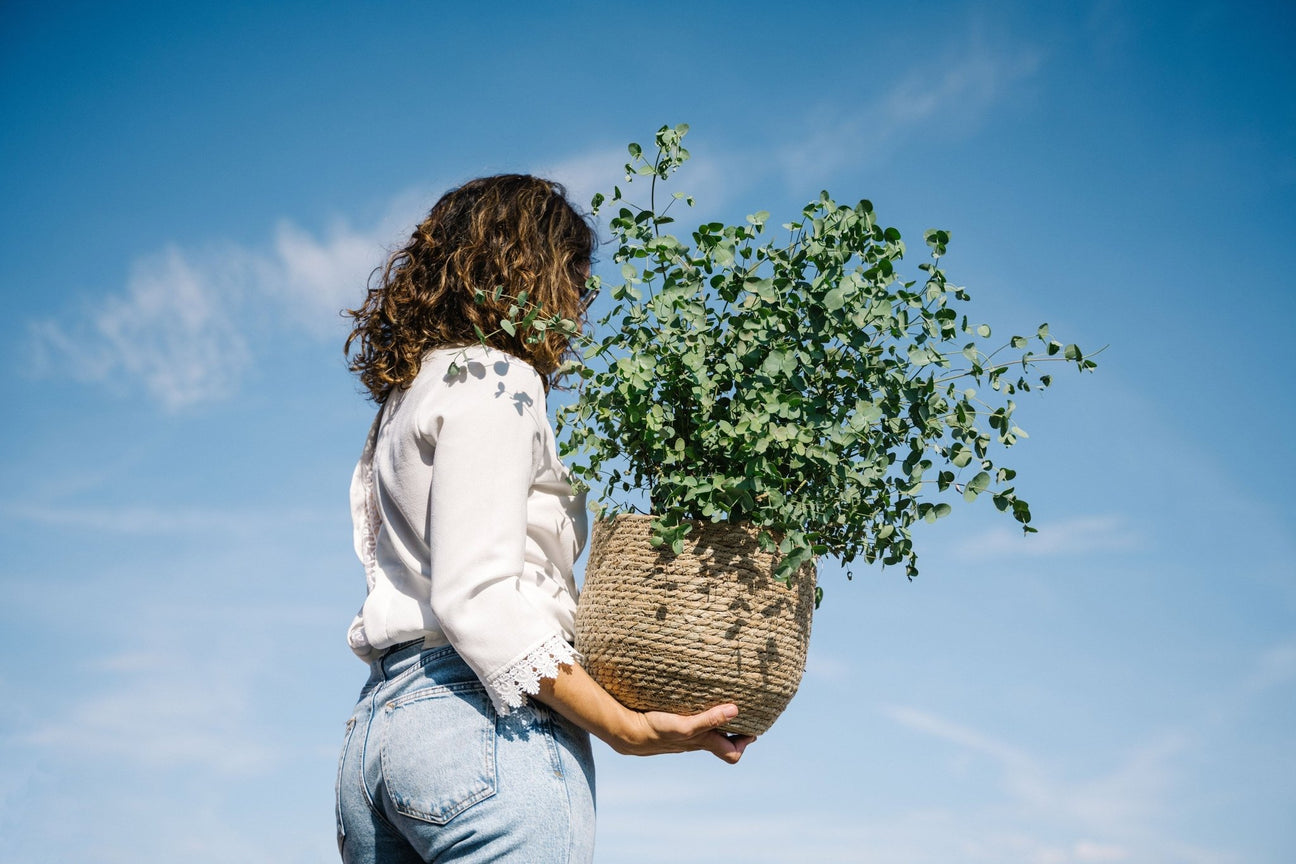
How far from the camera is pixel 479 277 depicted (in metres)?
1.96

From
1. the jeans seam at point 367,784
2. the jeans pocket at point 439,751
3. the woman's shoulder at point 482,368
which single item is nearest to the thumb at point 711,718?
the jeans pocket at point 439,751

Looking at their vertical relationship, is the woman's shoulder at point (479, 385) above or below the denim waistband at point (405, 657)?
above

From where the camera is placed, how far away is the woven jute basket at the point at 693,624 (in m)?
1.74

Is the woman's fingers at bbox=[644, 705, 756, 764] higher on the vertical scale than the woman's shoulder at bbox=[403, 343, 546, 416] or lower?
lower

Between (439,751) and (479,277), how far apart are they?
79cm

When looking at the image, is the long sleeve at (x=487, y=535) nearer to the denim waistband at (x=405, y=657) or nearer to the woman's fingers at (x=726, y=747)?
the denim waistband at (x=405, y=657)

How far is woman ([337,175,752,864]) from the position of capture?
1626mm

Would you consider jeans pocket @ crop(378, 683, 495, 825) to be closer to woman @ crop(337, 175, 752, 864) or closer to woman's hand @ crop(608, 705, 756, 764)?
woman @ crop(337, 175, 752, 864)

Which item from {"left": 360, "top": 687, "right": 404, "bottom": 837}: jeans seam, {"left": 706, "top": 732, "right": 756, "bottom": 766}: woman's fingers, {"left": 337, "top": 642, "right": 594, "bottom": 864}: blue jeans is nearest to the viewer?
{"left": 337, "top": 642, "right": 594, "bottom": 864}: blue jeans

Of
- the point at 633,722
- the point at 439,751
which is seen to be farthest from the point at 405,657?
the point at 633,722

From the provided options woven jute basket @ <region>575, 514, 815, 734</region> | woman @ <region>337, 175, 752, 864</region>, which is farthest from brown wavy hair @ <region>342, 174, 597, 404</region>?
woven jute basket @ <region>575, 514, 815, 734</region>

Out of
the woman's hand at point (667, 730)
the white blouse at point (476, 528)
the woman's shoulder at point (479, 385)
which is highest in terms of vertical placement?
the woman's shoulder at point (479, 385)

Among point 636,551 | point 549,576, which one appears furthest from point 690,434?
point 549,576

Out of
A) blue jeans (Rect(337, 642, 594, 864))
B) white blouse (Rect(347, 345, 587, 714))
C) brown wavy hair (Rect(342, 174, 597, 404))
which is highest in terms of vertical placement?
brown wavy hair (Rect(342, 174, 597, 404))
